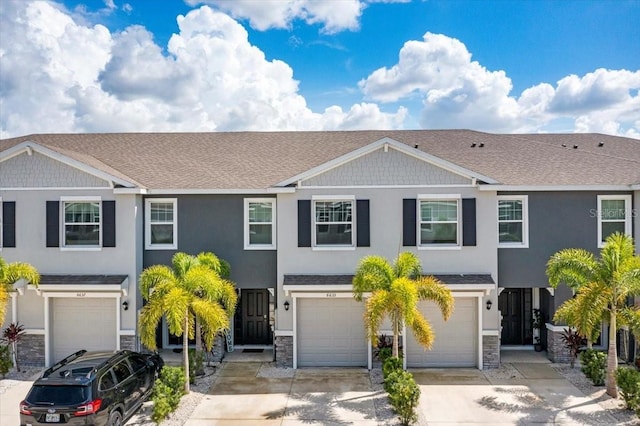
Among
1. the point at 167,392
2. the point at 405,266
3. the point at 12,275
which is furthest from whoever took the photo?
the point at 12,275

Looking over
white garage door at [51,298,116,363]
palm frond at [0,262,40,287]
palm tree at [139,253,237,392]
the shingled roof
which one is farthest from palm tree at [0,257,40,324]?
palm tree at [139,253,237,392]

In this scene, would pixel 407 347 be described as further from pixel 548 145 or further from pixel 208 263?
pixel 548 145

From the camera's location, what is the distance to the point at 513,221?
14.5m

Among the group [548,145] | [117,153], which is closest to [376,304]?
[548,145]

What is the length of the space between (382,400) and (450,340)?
371cm

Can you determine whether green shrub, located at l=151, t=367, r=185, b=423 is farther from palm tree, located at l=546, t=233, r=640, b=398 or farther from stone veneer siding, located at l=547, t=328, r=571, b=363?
stone veneer siding, located at l=547, t=328, r=571, b=363

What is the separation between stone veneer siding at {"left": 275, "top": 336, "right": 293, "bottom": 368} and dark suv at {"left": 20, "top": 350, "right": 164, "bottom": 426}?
4.60m

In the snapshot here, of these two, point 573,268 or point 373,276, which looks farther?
point 573,268

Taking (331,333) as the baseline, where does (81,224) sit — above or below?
above

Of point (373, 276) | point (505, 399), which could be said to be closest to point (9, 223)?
point (373, 276)

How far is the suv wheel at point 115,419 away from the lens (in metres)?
9.26

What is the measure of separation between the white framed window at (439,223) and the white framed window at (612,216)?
15.2ft

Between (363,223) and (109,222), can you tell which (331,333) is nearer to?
(363,223)

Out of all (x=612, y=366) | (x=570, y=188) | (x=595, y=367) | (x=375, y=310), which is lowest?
(x=595, y=367)
